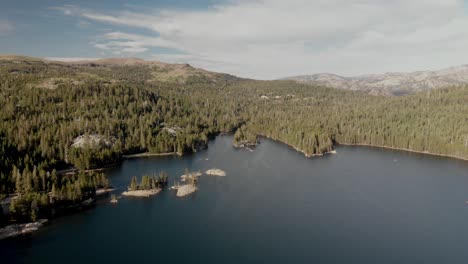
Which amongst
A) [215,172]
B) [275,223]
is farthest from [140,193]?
[275,223]

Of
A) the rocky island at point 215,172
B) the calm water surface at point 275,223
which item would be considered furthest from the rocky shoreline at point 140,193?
the rocky island at point 215,172

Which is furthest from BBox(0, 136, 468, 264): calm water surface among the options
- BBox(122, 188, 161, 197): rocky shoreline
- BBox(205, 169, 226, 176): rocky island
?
BBox(205, 169, 226, 176): rocky island

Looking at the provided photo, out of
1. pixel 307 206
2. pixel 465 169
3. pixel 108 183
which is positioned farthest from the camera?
pixel 465 169

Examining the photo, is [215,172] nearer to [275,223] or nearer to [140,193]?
[140,193]

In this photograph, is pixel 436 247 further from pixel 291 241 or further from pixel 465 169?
pixel 465 169

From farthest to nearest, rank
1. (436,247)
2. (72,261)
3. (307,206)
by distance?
(307,206) → (436,247) → (72,261)

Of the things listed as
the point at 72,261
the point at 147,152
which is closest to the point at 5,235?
the point at 72,261

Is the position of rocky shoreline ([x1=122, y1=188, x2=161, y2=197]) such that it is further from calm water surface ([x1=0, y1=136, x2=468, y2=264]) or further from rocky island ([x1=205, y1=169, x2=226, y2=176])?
rocky island ([x1=205, y1=169, x2=226, y2=176])

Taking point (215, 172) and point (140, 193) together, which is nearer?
point (140, 193)
